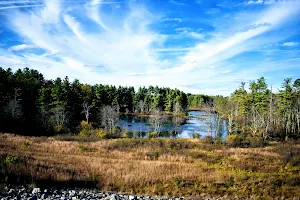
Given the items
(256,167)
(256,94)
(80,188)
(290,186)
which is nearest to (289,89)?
(256,94)

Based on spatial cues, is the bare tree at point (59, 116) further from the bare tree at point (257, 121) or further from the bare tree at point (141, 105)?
the bare tree at point (141, 105)

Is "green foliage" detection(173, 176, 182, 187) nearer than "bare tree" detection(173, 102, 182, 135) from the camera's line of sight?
Yes

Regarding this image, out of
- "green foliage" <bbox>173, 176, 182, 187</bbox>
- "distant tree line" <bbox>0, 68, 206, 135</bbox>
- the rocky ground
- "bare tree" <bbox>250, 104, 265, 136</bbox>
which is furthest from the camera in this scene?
"bare tree" <bbox>250, 104, 265, 136</bbox>

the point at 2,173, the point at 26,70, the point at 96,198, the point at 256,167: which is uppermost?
the point at 26,70

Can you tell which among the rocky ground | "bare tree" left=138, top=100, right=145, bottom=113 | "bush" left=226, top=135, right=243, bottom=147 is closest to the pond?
"bush" left=226, top=135, right=243, bottom=147

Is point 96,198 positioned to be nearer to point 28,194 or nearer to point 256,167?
point 28,194

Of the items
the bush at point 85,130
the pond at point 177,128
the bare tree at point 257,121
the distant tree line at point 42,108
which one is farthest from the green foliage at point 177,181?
the bare tree at point 257,121

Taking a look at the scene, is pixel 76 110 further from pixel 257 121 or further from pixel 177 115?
pixel 177 115

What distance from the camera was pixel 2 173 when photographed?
9031mm

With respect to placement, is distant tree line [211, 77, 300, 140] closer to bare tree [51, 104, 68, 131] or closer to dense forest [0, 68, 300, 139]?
dense forest [0, 68, 300, 139]

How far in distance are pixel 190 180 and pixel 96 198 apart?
22.5 ft

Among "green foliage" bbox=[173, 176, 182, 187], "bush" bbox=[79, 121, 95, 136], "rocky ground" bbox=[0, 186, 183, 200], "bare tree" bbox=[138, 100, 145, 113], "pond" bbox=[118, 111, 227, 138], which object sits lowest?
"pond" bbox=[118, 111, 227, 138]

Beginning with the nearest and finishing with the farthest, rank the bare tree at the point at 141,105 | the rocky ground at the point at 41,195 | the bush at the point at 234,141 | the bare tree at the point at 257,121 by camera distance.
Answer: the rocky ground at the point at 41,195 → the bush at the point at 234,141 → the bare tree at the point at 257,121 → the bare tree at the point at 141,105

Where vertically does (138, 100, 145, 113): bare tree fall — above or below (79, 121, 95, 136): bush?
above
